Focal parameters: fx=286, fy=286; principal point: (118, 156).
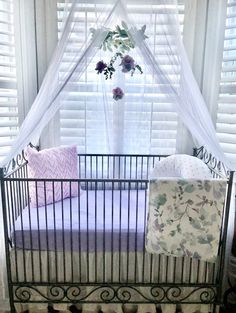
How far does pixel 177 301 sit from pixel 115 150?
1.23 meters

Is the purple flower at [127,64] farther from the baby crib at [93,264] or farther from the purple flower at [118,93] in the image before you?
the baby crib at [93,264]

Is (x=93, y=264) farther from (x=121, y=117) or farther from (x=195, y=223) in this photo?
(x=121, y=117)

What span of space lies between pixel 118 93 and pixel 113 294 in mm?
1456

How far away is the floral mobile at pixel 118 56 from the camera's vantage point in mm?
1982

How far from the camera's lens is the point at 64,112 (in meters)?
2.41

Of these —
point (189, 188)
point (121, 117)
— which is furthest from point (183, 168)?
point (121, 117)

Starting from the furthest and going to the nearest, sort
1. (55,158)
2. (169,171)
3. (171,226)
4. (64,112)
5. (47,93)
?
(64,112), (55,158), (169,171), (47,93), (171,226)

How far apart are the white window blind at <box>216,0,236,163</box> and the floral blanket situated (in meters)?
0.71

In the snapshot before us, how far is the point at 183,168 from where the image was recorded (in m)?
1.92

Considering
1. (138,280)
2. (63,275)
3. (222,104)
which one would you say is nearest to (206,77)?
(222,104)

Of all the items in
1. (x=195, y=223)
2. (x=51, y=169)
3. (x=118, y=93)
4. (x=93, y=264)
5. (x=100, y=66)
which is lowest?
(x=93, y=264)

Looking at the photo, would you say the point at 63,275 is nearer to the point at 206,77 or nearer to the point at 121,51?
the point at 121,51

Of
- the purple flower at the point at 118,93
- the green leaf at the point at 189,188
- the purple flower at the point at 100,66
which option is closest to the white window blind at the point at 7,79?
the purple flower at the point at 100,66

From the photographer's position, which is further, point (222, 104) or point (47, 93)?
point (222, 104)
